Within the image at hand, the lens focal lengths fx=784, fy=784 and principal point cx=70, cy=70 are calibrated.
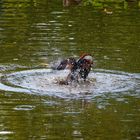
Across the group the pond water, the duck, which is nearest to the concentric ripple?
the pond water

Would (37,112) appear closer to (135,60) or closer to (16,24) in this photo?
(135,60)

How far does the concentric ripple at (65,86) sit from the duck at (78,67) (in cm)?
15

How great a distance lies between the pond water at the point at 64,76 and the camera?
45.3ft

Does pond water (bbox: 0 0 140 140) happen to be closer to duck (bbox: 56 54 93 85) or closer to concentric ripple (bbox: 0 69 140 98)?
concentric ripple (bbox: 0 69 140 98)

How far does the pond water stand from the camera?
13797 mm

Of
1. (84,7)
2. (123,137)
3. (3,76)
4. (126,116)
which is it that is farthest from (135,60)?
(84,7)

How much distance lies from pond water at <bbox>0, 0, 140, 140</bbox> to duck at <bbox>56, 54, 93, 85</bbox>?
0.20m

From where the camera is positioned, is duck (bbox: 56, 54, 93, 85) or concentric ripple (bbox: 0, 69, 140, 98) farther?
duck (bbox: 56, 54, 93, 85)

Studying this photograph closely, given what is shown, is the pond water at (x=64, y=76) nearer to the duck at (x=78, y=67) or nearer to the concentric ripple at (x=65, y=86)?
the concentric ripple at (x=65, y=86)

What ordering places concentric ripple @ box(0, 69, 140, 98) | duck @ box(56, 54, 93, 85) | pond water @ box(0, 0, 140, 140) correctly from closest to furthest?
pond water @ box(0, 0, 140, 140) < concentric ripple @ box(0, 69, 140, 98) < duck @ box(56, 54, 93, 85)

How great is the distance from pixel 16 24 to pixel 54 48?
461 cm

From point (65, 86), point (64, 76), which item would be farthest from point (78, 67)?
point (64, 76)

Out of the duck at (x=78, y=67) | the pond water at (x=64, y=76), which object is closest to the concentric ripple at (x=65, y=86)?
the pond water at (x=64, y=76)

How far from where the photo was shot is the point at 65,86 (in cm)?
1670
